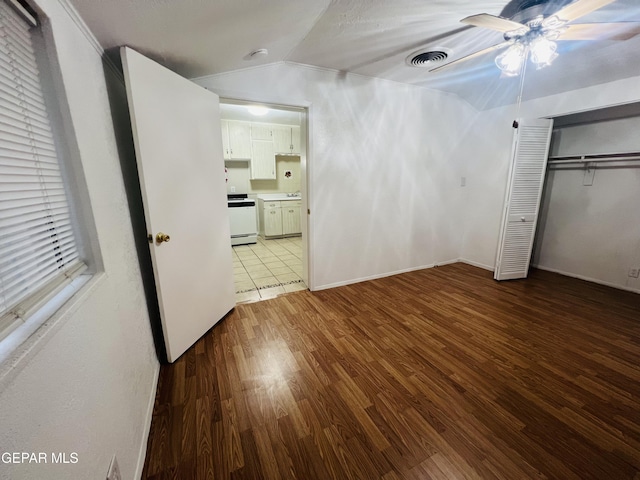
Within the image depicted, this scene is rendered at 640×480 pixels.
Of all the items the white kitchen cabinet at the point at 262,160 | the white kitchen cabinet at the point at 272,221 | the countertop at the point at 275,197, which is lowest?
the white kitchen cabinet at the point at 272,221

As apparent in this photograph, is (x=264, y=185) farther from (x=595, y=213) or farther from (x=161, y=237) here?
(x=595, y=213)

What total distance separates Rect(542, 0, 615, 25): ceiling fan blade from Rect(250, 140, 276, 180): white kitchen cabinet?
450 cm

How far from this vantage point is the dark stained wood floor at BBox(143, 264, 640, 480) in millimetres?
1157

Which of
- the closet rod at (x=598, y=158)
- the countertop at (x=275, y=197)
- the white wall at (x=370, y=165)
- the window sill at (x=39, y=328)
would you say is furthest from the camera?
the countertop at (x=275, y=197)

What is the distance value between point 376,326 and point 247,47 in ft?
7.83

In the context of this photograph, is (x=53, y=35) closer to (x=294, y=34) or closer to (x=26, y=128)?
(x=26, y=128)

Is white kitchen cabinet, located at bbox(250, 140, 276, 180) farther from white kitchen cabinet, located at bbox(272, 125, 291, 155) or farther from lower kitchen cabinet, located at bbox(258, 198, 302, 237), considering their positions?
lower kitchen cabinet, located at bbox(258, 198, 302, 237)

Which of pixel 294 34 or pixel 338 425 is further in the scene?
pixel 294 34

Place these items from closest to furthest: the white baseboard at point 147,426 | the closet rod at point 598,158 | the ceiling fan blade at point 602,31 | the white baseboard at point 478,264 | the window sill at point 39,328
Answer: the window sill at point 39,328 < the white baseboard at point 147,426 < the ceiling fan blade at point 602,31 < the closet rod at point 598,158 < the white baseboard at point 478,264

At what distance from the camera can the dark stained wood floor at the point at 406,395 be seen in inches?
45.6

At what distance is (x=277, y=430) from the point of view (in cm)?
130

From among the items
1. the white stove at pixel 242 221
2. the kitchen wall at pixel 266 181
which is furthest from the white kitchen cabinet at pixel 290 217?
the kitchen wall at pixel 266 181

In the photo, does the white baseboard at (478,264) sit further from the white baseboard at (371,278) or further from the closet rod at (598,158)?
the closet rod at (598,158)

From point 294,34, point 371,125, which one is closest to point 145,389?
point 294,34
